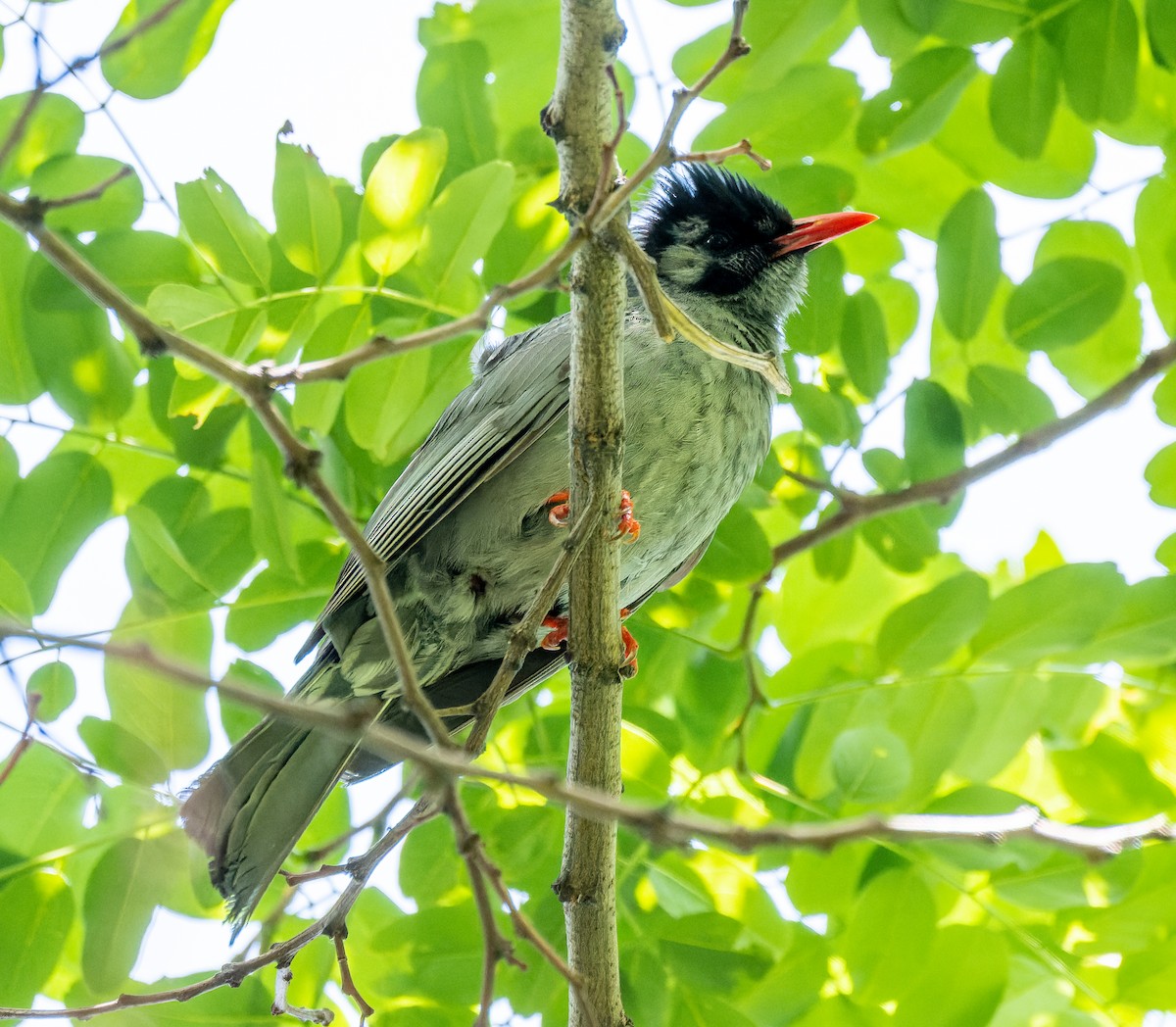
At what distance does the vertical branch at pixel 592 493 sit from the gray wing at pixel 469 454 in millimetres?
793

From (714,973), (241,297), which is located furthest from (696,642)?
(241,297)

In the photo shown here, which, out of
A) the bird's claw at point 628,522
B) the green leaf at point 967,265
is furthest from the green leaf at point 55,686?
the green leaf at point 967,265

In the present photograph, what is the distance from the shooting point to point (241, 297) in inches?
132

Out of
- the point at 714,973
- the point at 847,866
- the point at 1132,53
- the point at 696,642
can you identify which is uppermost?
the point at 1132,53

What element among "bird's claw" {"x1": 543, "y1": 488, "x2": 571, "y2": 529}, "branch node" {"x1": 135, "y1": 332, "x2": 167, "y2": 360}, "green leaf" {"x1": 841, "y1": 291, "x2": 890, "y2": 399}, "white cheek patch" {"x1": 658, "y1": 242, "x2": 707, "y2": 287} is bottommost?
"branch node" {"x1": 135, "y1": 332, "x2": 167, "y2": 360}

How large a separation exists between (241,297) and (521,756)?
5.19 feet

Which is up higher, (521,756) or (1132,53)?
(1132,53)

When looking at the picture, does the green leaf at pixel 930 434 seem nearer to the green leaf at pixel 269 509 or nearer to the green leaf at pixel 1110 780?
the green leaf at pixel 1110 780

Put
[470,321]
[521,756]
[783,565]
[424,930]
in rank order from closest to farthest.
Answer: [470,321], [424,930], [521,756], [783,565]

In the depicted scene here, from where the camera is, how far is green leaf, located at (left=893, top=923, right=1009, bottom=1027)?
2994mm

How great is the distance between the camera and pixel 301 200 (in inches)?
128

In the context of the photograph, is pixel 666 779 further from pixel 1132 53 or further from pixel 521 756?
pixel 1132 53

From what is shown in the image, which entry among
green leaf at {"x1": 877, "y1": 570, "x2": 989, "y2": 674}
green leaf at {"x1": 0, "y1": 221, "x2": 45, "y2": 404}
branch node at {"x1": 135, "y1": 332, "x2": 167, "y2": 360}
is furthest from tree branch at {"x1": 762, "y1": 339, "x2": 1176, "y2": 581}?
green leaf at {"x1": 0, "y1": 221, "x2": 45, "y2": 404}

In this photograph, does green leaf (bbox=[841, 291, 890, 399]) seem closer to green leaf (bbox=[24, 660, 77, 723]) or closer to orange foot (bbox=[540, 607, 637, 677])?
orange foot (bbox=[540, 607, 637, 677])
